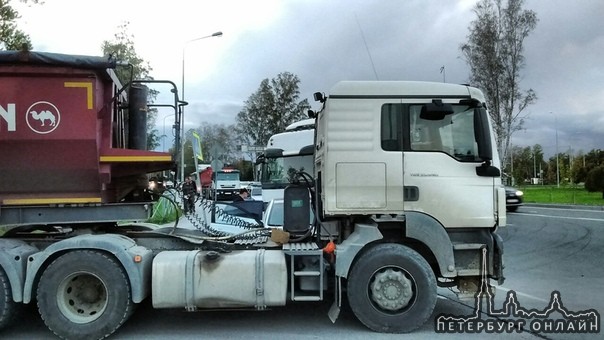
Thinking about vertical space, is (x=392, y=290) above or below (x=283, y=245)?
below

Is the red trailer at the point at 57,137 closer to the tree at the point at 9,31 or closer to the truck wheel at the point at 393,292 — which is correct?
the truck wheel at the point at 393,292

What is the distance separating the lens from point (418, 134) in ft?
20.8

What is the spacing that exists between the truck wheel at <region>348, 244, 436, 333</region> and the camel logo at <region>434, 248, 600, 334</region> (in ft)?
1.52

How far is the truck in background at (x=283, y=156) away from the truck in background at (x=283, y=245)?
23.2 ft

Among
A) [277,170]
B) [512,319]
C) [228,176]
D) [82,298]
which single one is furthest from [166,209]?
[228,176]

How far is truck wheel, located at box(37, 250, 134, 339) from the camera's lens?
589 cm

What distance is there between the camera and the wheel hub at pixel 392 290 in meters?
6.12

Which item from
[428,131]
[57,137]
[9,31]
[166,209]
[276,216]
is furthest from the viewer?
[9,31]

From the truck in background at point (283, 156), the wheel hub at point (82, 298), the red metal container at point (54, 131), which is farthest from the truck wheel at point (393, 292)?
the truck in background at point (283, 156)

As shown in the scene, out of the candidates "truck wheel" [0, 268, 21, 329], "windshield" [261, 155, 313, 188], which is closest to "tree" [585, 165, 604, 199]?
"windshield" [261, 155, 313, 188]

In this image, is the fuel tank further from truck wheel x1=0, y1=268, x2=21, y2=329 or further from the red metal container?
truck wheel x1=0, y1=268, x2=21, y2=329

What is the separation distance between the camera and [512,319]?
661 centimetres

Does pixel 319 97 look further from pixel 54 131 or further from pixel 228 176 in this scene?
pixel 228 176

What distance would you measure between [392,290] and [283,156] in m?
9.42
